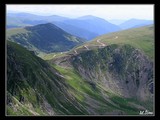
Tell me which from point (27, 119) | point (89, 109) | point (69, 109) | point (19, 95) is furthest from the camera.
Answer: point (89, 109)

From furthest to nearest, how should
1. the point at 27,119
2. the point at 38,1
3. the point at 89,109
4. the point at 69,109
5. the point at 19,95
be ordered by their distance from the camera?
the point at 89,109
the point at 69,109
the point at 19,95
the point at 38,1
the point at 27,119

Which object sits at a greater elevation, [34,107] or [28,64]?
[28,64]

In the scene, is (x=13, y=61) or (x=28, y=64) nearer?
(x=13, y=61)

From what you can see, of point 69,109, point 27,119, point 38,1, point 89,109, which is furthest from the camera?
point 89,109

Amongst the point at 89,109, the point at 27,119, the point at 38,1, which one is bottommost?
the point at 89,109
